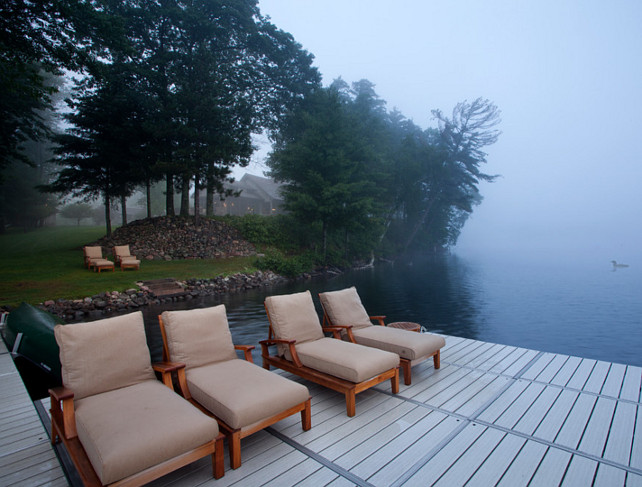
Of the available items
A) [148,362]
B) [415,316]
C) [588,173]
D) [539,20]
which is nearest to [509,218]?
[588,173]

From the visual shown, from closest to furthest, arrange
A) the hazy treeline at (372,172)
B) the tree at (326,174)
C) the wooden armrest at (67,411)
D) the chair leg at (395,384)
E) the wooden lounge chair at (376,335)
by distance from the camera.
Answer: the wooden armrest at (67,411) → the chair leg at (395,384) → the wooden lounge chair at (376,335) → the tree at (326,174) → the hazy treeline at (372,172)

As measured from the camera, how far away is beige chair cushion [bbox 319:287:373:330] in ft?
16.4

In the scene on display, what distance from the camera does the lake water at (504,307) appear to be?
8.58 meters

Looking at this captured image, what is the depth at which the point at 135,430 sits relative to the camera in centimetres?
226

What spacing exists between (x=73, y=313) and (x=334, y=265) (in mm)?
14556

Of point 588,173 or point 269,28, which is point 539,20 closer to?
point 588,173

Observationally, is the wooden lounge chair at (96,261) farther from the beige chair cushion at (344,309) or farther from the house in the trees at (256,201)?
the house in the trees at (256,201)

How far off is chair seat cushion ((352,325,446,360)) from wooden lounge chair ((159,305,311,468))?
1.62 meters

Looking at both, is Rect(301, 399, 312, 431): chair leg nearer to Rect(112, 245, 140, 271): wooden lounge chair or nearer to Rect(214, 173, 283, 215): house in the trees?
Rect(112, 245, 140, 271): wooden lounge chair

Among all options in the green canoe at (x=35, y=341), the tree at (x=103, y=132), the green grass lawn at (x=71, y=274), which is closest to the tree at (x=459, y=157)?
the green grass lawn at (x=71, y=274)

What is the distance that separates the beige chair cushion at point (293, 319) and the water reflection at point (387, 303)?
2.57m

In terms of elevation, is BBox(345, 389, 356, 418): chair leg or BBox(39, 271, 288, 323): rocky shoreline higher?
BBox(345, 389, 356, 418): chair leg

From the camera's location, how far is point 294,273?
17.9 meters

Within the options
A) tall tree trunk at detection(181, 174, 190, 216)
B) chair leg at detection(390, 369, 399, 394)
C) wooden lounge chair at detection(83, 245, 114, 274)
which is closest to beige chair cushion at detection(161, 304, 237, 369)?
chair leg at detection(390, 369, 399, 394)
